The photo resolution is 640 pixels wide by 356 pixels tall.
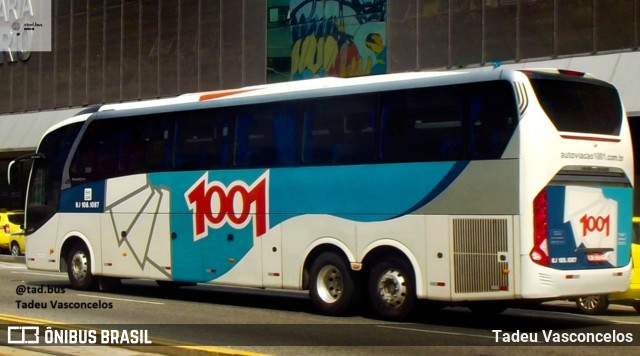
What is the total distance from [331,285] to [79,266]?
718 cm

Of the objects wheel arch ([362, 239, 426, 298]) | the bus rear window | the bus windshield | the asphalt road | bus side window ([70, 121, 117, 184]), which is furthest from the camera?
the bus windshield

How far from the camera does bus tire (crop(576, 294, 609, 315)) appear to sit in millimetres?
17203

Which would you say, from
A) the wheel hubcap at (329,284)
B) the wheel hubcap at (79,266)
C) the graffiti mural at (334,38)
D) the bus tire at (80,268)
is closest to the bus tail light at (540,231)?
the wheel hubcap at (329,284)

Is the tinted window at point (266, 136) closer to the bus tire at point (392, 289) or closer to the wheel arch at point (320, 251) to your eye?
the wheel arch at point (320, 251)

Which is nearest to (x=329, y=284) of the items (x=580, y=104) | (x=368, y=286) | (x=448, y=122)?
(x=368, y=286)

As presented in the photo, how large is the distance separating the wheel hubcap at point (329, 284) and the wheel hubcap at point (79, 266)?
22.2 ft

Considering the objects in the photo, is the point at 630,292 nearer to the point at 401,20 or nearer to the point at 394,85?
the point at 394,85

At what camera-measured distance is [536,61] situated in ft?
95.7

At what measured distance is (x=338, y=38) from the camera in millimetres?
35094

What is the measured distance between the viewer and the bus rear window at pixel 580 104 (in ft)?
45.4

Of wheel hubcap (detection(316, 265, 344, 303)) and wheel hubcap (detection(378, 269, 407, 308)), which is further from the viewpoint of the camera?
wheel hubcap (detection(316, 265, 344, 303))

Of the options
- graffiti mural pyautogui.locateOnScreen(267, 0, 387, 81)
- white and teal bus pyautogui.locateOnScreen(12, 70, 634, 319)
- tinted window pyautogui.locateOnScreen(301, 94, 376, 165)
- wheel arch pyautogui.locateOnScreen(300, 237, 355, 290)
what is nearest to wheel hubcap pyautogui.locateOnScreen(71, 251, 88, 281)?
white and teal bus pyautogui.locateOnScreen(12, 70, 634, 319)

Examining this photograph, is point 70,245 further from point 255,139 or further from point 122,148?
point 255,139

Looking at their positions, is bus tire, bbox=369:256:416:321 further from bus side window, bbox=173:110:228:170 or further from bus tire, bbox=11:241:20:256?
bus tire, bbox=11:241:20:256
